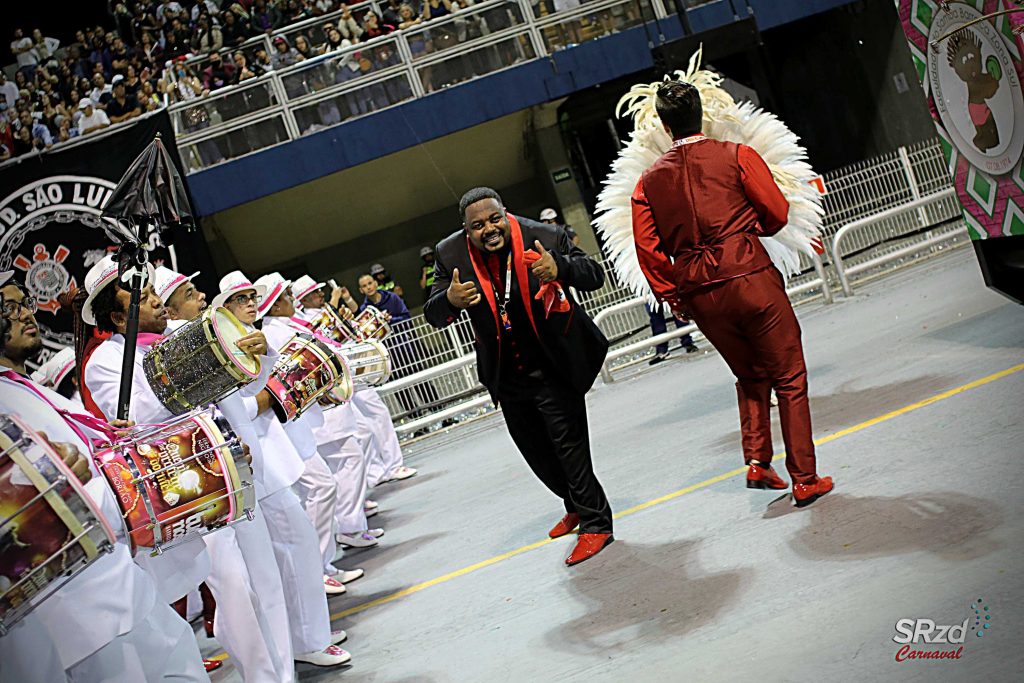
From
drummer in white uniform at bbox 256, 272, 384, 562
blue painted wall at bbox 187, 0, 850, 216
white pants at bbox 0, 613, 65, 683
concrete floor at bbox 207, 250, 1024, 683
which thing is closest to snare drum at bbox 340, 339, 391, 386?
drummer in white uniform at bbox 256, 272, 384, 562

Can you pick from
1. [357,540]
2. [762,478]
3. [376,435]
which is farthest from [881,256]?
[762,478]

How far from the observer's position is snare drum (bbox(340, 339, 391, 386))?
8586mm

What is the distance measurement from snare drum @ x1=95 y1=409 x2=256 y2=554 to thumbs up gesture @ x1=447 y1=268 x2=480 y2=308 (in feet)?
5.60

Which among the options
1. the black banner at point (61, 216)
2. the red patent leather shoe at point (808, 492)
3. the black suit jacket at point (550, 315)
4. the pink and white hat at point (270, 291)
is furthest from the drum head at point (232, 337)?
the black banner at point (61, 216)

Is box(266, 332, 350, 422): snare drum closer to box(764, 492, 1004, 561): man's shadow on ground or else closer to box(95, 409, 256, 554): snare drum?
box(95, 409, 256, 554): snare drum

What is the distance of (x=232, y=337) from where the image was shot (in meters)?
4.40

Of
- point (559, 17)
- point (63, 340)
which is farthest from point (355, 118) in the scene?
point (63, 340)

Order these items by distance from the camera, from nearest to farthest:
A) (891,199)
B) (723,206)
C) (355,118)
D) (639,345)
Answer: (723,206)
(639,345)
(891,199)
(355,118)

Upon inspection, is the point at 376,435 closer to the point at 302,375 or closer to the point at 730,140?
the point at 302,375

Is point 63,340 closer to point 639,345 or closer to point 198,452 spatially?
point 639,345

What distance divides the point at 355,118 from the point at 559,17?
12.8 ft

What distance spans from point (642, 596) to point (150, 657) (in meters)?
2.28

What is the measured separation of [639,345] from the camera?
12.5 metres

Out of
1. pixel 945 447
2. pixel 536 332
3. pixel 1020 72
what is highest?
pixel 1020 72
